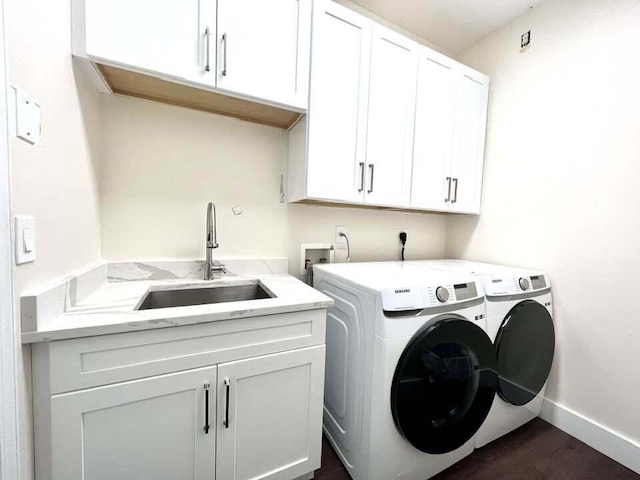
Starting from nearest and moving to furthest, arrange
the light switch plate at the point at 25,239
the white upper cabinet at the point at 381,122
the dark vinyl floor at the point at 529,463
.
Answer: the light switch plate at the point at 25,239
the dark vinyl floor at the point at 529,463
the white upper cabinet at the point at 381,122

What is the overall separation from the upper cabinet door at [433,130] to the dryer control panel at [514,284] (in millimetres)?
639

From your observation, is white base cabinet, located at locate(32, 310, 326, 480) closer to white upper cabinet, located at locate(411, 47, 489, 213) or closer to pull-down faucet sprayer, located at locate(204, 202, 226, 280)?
pull-down faucet sprayer, located at locate(204, 202, 226, 280)

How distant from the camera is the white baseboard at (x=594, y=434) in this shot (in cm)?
135

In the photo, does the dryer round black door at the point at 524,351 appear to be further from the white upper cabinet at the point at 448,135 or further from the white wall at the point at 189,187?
the white wall at the point at 189,187

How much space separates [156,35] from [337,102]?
2.73 feet

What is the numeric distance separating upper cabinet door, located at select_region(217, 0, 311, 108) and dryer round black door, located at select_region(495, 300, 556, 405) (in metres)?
1.57

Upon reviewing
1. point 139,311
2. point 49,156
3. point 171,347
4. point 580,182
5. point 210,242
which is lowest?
point 171,347

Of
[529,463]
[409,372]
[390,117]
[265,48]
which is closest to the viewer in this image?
[409,372]

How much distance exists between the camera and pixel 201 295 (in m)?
1.39

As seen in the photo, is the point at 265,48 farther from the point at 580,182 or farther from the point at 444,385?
the point at 580,182

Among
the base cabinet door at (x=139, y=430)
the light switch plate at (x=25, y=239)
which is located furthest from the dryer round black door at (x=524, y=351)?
the light switch plate at (x=25, y=239)

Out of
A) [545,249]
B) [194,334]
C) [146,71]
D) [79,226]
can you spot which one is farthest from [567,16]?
[79,226]

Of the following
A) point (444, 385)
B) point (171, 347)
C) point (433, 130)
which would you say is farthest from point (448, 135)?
point (171, 347)

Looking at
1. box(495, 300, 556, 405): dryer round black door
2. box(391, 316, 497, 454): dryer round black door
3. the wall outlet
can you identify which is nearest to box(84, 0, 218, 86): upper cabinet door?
the wall outlet
